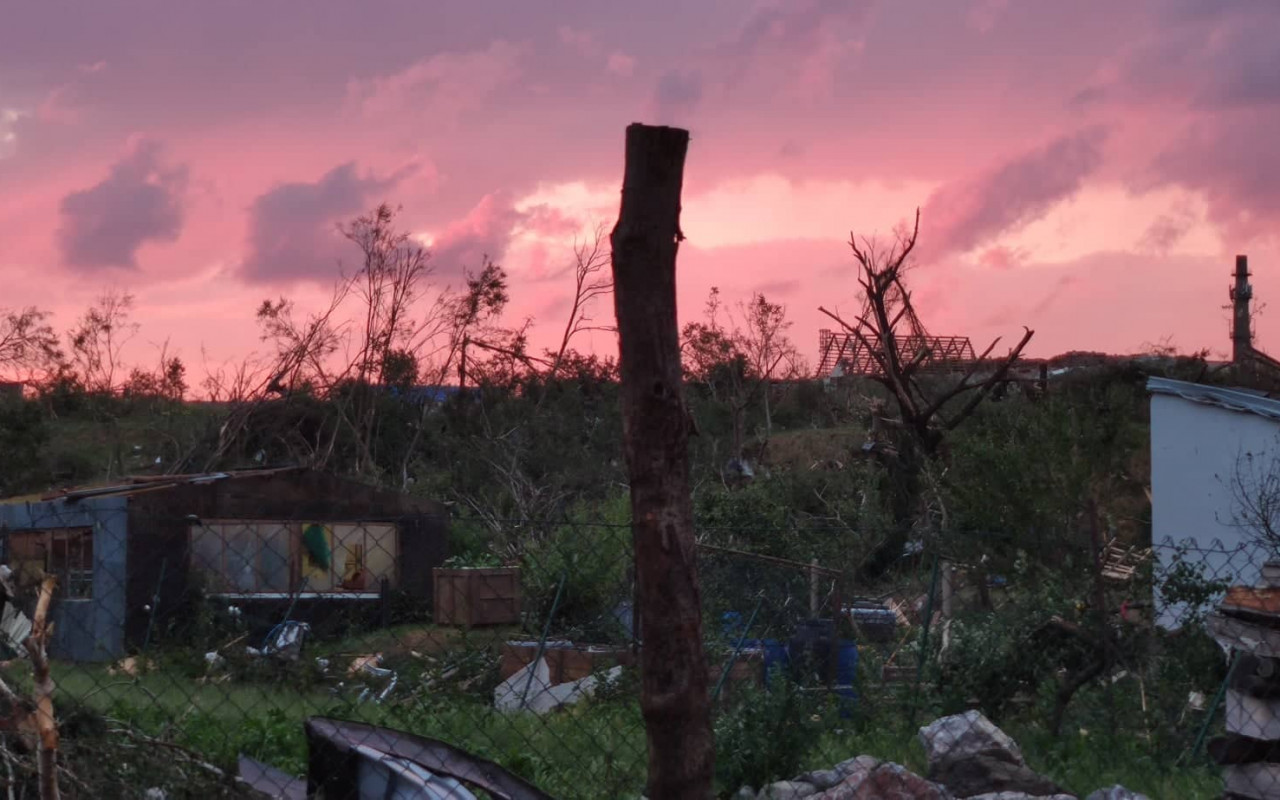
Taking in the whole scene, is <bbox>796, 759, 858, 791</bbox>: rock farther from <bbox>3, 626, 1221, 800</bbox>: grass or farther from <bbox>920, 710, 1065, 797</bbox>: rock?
<bbox>920, 710, 1065, 797</bbox>: rock

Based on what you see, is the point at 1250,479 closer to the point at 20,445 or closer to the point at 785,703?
the point at 785,703

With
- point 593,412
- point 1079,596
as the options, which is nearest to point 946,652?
point 1079,596

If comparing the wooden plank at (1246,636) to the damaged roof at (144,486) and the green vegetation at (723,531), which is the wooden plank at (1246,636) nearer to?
the green vegetation at (723,531)

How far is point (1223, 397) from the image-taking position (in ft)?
48.1

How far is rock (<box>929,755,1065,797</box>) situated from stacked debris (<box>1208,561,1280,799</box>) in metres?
0.71

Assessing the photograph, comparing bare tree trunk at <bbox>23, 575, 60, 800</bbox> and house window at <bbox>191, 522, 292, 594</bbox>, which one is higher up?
bare tree trunk at <bbox>23, 575, 60, 800</bbox>

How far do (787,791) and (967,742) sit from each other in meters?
0.82

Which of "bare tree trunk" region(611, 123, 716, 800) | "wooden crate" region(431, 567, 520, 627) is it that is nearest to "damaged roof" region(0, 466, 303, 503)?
"wooden crate" region(431, 567, 520, 627)

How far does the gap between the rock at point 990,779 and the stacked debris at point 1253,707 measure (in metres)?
0.71

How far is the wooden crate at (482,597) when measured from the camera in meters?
16.2

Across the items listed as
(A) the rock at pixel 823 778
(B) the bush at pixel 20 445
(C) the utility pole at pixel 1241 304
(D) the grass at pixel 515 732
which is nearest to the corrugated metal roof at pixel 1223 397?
(D) the grass at pixel 515 732

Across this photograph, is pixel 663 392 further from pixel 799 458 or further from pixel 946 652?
pixel 799 458

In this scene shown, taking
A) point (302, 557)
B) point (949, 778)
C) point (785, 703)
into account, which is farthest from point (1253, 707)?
point (302, 557)

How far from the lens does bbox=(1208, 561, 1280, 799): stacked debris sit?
4965 mm
